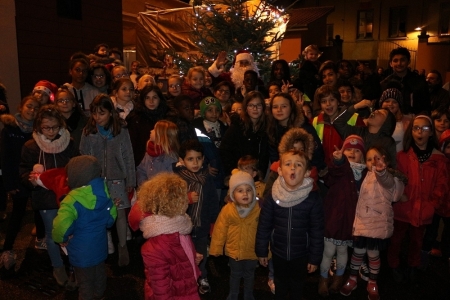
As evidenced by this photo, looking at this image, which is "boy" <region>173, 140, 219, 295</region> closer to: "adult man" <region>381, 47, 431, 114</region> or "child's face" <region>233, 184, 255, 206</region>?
"child's face" <region>233, 184, 255, 206</region>

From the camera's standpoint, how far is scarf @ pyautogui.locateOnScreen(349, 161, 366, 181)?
4.18m

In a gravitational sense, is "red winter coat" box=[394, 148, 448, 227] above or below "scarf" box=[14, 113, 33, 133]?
below

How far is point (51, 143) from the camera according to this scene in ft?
14.0

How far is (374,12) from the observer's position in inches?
1188

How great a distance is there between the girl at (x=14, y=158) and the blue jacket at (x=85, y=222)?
159 centimetres

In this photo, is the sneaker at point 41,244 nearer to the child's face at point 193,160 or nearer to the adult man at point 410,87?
the child's face at point 193,160

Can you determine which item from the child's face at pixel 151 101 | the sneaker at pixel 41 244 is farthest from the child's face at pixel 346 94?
the sneaker at pixel 41 244

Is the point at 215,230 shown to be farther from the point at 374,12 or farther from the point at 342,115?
the point at 374,12

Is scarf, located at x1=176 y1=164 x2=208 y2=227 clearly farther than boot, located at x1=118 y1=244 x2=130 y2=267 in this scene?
No

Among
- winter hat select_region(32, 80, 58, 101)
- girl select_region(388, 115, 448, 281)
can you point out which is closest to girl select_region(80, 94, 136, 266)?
winter hat select_region(32, 80, 58, 101)

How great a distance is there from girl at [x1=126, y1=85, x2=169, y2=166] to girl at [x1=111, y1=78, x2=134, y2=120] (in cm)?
29

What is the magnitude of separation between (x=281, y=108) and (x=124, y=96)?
223cm

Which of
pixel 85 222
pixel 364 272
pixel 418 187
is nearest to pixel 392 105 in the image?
pixel 418 187

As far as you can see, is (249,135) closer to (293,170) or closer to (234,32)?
(293,170)
